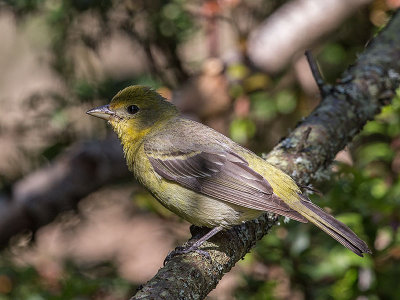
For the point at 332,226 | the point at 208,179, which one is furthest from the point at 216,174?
the point at 332,226

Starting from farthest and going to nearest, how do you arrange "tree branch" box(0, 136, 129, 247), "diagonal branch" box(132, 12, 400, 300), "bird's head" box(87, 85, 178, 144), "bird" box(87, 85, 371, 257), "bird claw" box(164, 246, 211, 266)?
"tree branch" box(0, 136, 129, 247) → "bird's head" box(87, 85, 178, 144) → "bird" box(87, 85, 371, 257) → "bird claw" box(164, 246, 211, 266) → "diagonal branch" box(132, 12, 400, 300)

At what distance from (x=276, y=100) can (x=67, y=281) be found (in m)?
2.62

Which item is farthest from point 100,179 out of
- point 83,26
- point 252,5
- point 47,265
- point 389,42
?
point 389,42

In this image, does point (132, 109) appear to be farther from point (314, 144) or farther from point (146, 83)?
point (314, 144)

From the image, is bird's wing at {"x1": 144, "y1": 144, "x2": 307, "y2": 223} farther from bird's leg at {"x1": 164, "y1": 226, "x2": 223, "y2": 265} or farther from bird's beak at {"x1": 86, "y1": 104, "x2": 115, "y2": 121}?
bird's beak at {"x1": 86, "y1": 104, "x2": 115, "y2": 121}

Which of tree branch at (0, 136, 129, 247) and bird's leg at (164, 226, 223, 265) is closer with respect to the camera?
bird's leg at (164, 226, 223, 265)

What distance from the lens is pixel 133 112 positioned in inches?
176

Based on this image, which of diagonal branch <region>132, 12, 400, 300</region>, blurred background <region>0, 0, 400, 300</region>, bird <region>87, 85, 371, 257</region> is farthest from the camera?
blurred background <region>0, 0, 400, 300</region>

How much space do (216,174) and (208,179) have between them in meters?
0.06

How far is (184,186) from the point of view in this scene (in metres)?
3.85

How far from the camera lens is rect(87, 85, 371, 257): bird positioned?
138 inches

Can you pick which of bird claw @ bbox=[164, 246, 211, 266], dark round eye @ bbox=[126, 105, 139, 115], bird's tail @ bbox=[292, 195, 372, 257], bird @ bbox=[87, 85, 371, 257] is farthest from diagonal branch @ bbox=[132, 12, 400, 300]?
dark round eye @ bbox=[126, 105, 139, 115]

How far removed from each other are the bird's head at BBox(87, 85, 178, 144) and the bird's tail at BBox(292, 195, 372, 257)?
4.36 ft

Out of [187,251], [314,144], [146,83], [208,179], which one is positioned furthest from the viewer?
[146,83]
